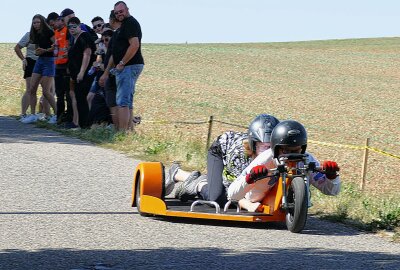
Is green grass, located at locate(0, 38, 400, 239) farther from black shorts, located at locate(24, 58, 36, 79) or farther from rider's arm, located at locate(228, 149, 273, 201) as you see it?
black shorts, located at locate(24, 58, 36, 79)

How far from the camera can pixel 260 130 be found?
32.0 feet

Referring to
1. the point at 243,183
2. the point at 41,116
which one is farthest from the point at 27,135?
the point at 243,183

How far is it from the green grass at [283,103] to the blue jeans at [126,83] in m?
0.55

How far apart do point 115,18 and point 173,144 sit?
2.01 meters

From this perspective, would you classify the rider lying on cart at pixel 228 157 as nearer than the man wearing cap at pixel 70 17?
Yes

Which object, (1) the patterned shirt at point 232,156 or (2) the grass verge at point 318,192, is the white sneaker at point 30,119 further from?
(1) the patterned shirt at point 232,156

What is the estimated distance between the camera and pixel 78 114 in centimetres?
1812

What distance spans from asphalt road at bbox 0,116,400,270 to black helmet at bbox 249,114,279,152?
2.47ft

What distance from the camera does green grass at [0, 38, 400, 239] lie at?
14953mm

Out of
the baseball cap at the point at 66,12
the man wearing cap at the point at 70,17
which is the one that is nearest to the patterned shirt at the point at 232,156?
the man wearing cap at the point at 70,17

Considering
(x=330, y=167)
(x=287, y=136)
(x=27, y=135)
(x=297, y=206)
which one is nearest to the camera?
(x=297, y=206)

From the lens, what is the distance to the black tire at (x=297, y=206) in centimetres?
895

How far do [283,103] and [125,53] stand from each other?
2746 cm

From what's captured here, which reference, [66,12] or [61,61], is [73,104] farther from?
[66,12]
